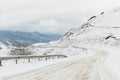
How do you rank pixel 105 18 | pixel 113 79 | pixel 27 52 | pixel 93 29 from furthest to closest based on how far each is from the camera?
pixel 105 18, pixel 93 29, pixel 27 52, pixel 113 79

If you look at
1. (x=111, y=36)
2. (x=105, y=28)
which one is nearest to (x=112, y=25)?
(x=105, y=28)

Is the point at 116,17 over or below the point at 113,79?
over

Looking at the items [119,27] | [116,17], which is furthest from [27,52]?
[116,17]

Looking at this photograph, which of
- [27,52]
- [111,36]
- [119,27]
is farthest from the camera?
[119,27]

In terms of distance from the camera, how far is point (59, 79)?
15.2 metres

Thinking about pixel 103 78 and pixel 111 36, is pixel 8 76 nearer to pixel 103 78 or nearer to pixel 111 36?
pixel 103 78

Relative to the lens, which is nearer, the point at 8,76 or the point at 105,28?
the point at 8,76

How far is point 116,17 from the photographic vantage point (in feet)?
637

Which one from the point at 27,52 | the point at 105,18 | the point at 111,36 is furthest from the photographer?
the point at 105,18

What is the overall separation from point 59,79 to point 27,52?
68179 millimetres

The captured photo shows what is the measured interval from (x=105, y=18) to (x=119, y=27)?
32088 mm

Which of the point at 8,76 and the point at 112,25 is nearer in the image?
the point at 8,76

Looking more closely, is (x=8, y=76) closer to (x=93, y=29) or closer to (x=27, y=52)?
(x=27, y=52)

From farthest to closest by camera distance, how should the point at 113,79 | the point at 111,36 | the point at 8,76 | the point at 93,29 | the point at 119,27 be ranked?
the point at 93,29 → the point at 119,27 → the point at 111,36 → the point at 8,76 → the point at 113,79
